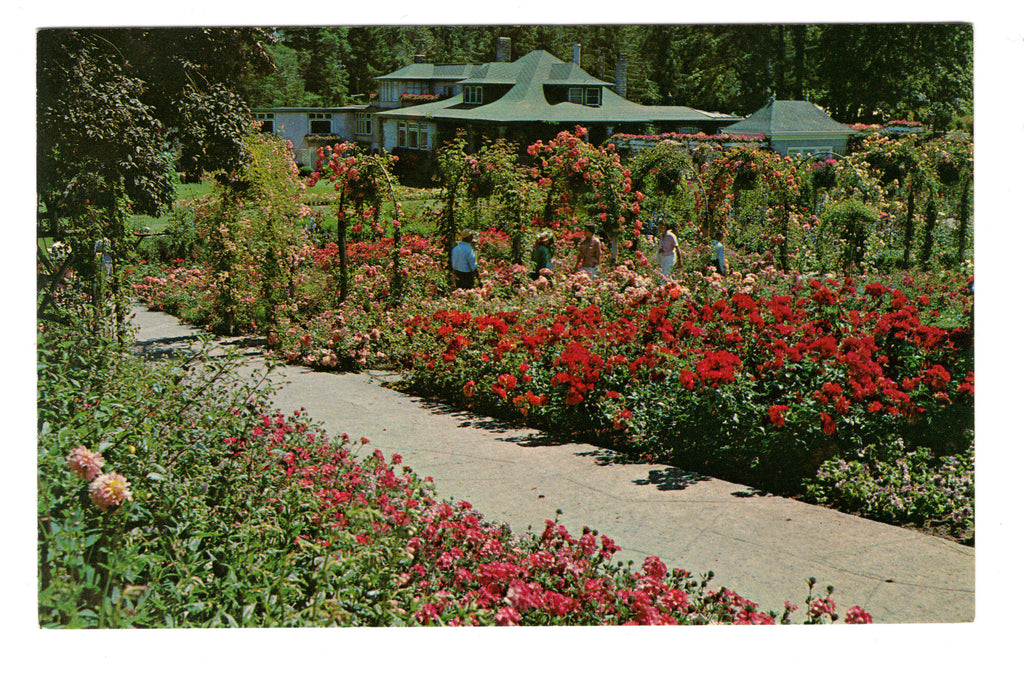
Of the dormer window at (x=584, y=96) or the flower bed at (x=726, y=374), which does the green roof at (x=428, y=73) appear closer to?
the dormer window at (x=584, y=96)

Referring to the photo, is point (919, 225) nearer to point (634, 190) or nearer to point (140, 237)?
point (634, 190)

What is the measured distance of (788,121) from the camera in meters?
10.0

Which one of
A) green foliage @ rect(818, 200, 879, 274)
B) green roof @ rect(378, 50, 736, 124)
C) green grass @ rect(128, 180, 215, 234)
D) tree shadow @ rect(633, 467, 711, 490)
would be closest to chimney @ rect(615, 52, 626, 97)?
green roof @ rect(378, 50, 736, 124)

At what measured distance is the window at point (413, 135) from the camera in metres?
8.39

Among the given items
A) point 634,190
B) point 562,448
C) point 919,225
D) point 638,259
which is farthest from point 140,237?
point 919,225

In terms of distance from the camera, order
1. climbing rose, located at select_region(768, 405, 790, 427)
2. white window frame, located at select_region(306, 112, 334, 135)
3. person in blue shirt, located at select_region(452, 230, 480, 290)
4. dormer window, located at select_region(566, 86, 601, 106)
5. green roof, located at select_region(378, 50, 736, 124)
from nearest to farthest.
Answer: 1. climbing rose, located at select_region(768, 405, 790, 427)
2. green roof, located at select_region(378, 50, 736, 124)
3. white window frame, located at select_region(306, 112, 334, 135)
4. dormer window, located at select_region(566, 86, 601, 106)
5. person in blue shirt, located at select_region(452, 230, 480, 290)

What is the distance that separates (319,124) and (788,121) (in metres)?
5.35

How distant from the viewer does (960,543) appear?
392 centimetres

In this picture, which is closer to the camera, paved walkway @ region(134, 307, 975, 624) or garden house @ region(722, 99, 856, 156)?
paved walkway @ region(134, 307, 975, 624)

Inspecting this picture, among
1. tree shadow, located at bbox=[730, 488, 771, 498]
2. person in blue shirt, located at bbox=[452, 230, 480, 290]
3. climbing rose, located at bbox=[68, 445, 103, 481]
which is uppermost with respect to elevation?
person in blue shirt, located at bbox=[452, 230, 480, 290]

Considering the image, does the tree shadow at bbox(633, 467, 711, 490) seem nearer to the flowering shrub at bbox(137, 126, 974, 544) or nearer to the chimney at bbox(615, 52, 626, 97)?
the flowering shrub at bbox(137, 126, 974, 544)

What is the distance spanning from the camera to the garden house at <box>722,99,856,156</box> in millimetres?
8953

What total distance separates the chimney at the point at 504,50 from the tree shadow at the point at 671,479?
8.46 ft

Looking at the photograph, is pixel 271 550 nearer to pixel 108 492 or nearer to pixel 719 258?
pixel 108 492
